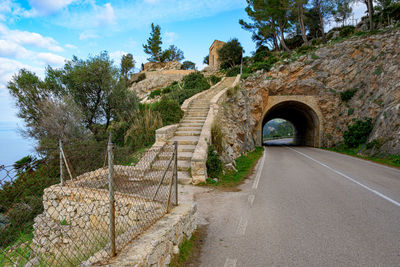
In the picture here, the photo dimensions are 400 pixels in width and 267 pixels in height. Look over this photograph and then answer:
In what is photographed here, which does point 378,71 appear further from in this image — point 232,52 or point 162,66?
point 162,66

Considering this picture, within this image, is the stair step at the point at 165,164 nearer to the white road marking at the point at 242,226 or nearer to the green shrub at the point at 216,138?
the green shrub at the point at 216,138

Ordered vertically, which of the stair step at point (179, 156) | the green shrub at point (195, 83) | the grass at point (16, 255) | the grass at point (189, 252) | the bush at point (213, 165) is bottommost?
the grass at point (16, 255)

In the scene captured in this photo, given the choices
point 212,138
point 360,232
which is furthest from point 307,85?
point 360,232

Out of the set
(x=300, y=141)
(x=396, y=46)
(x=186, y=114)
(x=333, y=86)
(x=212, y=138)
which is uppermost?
(x=396, y=46)

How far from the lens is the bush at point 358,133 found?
15805 mm

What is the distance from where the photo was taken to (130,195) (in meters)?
4.08

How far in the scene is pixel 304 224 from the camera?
3998 mm

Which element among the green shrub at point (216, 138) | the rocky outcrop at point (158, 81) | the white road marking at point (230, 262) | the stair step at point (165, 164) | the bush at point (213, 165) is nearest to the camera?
the white road marking at point (230, 262)

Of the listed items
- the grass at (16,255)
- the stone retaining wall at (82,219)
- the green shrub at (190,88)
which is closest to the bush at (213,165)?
the stone retaining wall at (82,219)

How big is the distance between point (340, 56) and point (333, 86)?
120 inches

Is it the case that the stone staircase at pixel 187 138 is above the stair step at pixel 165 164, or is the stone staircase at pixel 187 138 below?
above

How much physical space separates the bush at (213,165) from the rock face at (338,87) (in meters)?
5.12

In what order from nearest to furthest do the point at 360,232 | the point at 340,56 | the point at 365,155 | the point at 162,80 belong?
1. the point at 360,232
2. the point at 365,155
3. the point at 340,56
4. the point at 162,80

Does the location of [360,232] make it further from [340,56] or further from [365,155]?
[340,56]
